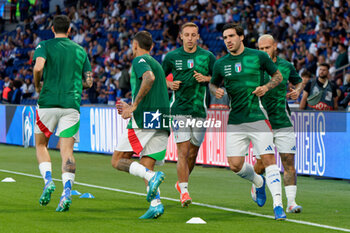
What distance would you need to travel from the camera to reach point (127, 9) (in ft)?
106

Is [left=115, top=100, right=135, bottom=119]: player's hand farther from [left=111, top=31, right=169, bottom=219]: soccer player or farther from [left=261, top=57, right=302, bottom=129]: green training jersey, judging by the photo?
[left=261, top=57, right=302, bottom=129]: green training jersey

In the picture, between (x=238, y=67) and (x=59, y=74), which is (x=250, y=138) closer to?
(x=238, y=67)

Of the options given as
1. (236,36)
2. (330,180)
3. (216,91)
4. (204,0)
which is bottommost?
(330,180)

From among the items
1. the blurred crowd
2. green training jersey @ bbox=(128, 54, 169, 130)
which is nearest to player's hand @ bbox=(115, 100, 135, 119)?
green training jersey @ bbox=(128, 54, 169, 130)

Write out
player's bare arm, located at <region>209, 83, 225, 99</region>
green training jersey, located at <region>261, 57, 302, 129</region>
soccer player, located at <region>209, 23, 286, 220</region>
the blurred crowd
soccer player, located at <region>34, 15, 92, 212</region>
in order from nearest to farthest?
soccer player, located at <region>209, 23, 286, 220</region>, player's bare arm, located at <region>209, 83, 225, 99</region>, soccer player, located at <region>34, 15, 92, 212</region>, green training jersey, located at <region>261, 57, 302, 129</region>, the blurred crowd

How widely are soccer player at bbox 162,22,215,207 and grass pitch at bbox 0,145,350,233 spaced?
0.78 metres

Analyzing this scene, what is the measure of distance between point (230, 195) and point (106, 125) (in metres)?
8.28

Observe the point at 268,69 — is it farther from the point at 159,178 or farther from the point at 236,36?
the point at 159,178

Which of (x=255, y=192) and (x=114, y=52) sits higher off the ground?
(x=114, y=52)

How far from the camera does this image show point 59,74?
8.44m

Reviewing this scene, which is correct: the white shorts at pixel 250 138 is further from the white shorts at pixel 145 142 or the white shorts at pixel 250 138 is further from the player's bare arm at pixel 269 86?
the white shorts at pixel 145 142

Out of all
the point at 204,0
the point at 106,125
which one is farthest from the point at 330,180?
the point at 204,0

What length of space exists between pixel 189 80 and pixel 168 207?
5.65 feet

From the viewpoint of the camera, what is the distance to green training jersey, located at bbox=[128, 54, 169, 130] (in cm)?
795
